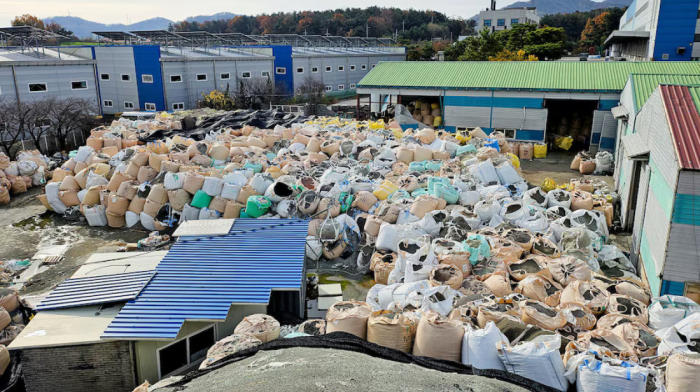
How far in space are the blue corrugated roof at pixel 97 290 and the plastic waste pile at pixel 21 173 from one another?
8571 millimetres

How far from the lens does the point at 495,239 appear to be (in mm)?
7961

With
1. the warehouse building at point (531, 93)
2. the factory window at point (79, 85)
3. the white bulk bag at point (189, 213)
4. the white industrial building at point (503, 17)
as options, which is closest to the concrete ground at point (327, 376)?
the white bulk bag at point (189, 213)

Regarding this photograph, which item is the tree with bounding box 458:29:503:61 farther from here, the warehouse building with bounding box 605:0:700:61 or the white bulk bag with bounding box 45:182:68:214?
the white bulk bag with bounding box 45:182:68:214

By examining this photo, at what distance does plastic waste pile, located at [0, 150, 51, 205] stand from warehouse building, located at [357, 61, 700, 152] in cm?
1247

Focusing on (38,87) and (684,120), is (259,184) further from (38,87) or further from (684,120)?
(38,87)

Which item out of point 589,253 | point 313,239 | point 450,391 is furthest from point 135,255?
point 589,253

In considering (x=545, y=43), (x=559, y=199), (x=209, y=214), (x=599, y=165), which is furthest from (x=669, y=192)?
(x=545, y=43)

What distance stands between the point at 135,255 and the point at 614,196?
1001 cm

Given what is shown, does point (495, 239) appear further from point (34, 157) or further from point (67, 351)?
point (34, 157)

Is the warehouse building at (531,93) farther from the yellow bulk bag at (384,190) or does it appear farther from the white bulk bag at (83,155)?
the white bulk bag at (83,155)

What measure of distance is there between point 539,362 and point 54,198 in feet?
38.7

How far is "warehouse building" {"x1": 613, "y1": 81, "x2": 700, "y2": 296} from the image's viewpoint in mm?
6141

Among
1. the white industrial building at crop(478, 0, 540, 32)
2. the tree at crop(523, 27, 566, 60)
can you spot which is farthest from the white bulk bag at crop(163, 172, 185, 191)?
the white industrial building at crop(478, 0, 540, 32)

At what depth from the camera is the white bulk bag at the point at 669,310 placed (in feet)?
18.0
